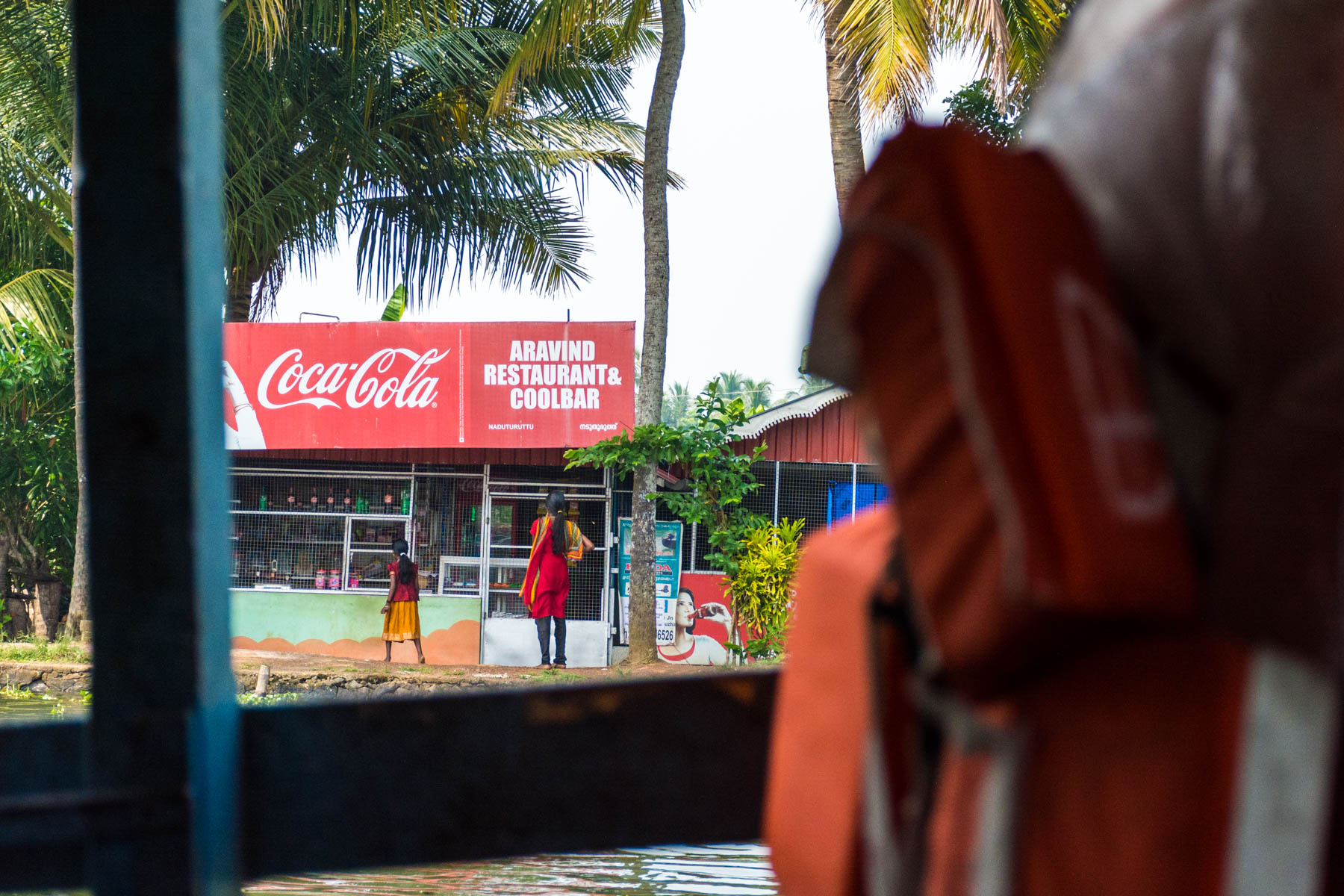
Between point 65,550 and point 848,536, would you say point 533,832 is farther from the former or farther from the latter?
point 65,550

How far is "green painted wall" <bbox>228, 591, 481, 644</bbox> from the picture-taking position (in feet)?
36.0

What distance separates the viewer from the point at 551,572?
1005 cm

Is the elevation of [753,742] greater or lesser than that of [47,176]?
lesser

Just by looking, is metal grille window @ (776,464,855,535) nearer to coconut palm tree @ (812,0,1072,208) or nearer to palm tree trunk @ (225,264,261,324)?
coconut palm tree @ (812,0,1072,208)

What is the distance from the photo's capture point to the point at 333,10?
11750 millimetres

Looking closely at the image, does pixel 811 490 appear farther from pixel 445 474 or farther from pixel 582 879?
pixel 582 879

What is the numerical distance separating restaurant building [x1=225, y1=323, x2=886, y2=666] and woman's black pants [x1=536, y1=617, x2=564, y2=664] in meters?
0.23

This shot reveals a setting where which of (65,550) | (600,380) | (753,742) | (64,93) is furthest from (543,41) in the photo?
(753,742)

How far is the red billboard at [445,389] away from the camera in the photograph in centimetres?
1050

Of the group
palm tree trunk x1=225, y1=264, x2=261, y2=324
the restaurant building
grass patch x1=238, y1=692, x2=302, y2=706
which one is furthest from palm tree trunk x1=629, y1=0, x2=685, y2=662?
palm tree trunk x1=225, y1=264, x2=261, y2=324

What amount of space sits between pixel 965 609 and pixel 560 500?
9.53m

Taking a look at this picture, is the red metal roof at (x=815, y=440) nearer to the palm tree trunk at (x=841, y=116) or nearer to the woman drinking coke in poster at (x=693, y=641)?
the woman drinking coke in poster at (x=693, y=641)

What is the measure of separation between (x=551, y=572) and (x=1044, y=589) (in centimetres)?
976

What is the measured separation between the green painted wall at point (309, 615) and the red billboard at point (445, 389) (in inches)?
56.6
